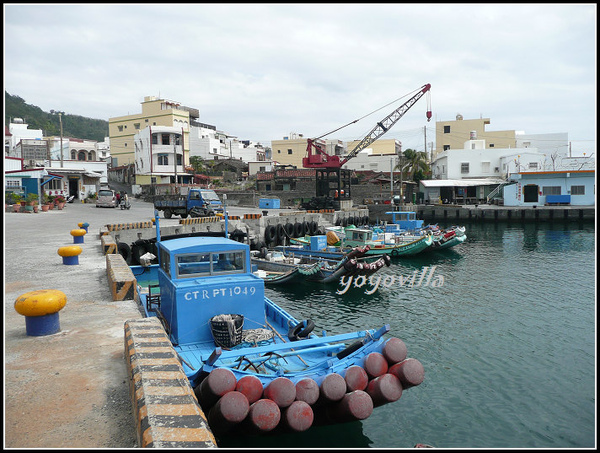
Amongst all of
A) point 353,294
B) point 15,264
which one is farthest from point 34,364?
point 353,294

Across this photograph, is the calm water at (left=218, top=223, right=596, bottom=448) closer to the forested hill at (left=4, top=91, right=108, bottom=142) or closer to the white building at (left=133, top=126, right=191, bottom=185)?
the white building at (left=133, top=126, right=191, bottom=185)

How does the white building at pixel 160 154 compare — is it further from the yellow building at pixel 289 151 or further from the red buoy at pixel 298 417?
the red buoy at pixel 298 417

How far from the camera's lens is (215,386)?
6570 millimetres

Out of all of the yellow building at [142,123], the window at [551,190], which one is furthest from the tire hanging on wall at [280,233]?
the yellow building at [142,123]

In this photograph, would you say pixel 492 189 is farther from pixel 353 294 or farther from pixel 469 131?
pixel 353 294

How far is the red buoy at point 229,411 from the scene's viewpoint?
20.5ft

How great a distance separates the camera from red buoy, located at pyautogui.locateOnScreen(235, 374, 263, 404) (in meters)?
6.72

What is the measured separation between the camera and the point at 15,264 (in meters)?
14.0

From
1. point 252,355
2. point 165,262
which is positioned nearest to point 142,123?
point 165,262

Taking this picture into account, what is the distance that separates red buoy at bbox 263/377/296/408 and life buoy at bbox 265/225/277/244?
2515cm

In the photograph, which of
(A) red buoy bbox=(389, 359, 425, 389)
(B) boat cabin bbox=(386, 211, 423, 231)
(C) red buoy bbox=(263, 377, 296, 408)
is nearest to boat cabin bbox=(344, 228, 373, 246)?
(B) boat cabin bbox=(386, 211, 423, 231)

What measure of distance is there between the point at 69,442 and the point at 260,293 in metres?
5.31

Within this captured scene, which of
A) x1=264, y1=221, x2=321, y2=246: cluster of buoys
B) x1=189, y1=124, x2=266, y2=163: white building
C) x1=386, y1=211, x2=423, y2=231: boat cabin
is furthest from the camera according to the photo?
x1=189, y1=124, x2=266, y2=163: white building

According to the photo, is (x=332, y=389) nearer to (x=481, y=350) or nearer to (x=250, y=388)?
(x=250, y=388)
